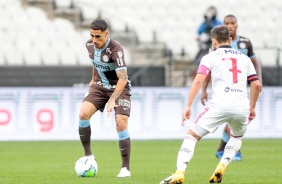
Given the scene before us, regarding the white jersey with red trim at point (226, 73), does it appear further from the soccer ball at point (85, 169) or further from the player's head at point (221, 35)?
the soccer ball at point (85, 169)

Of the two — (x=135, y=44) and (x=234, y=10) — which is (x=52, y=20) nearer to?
(x=135, y=44)

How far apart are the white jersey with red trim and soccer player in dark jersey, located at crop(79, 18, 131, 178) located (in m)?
1.53

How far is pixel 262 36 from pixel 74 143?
367 inches

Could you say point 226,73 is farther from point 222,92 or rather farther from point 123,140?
point 123,140

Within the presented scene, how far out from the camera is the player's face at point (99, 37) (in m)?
11.0

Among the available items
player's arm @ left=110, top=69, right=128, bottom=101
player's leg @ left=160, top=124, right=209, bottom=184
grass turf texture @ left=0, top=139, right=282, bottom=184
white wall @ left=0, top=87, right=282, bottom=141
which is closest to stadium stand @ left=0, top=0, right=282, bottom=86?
white wall @ left=0, top=87, right=282, bottom=141

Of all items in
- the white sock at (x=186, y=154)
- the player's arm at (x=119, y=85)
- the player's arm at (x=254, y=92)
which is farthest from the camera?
the player's arm at (x=119, y=85)

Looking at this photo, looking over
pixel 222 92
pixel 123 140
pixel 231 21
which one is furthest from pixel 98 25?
pixel 231 21

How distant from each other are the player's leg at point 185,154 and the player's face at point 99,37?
1941mm

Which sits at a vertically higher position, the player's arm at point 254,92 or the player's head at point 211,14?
the player's head at point 211,14

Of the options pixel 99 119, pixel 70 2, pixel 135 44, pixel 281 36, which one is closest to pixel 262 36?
pixel 281 36

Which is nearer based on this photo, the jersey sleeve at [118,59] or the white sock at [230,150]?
the white sock at [230,150]

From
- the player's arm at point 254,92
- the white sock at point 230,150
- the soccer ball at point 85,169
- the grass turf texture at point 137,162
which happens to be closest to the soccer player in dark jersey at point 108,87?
the soccer ball at point 85,169

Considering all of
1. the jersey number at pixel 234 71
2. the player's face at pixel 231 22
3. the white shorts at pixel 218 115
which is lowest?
the white shorts at pixel 218 115
